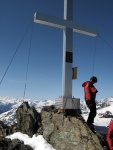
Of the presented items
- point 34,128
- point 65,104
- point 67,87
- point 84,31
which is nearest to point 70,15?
point 84,31

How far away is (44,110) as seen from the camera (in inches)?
575

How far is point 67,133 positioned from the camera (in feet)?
40.3

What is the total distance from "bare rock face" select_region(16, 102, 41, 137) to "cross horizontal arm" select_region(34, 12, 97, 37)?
518 centimetres

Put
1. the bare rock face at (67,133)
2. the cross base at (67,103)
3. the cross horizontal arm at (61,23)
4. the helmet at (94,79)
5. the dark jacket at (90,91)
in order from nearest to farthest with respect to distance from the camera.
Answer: the bare rock face at (67,133) → the dark jacket at (90,91) → the helmet at (94,79) → the cross horizontal arm at (61,23) → the cross base at (67,103)

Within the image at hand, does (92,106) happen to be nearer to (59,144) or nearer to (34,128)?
(59,144)

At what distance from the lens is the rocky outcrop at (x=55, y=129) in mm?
11395

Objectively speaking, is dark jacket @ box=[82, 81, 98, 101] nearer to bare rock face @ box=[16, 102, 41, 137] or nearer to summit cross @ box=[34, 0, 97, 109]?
summit cross @ box=[34, 0, 97, 109]

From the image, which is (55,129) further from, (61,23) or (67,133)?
(61,23)

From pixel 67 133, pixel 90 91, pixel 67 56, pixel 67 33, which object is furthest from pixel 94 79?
pixel 67 33

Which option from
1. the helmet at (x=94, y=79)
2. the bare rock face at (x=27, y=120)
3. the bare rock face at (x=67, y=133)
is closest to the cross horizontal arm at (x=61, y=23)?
the helmet at (x=94, y=79)

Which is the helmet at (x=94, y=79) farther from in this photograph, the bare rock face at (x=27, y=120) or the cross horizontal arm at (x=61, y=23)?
the bare rock face at (x=27, y=120)

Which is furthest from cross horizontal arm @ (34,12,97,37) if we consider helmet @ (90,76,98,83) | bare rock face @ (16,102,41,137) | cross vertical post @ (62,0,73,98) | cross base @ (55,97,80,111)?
bare rock face @ (16,102,41,137)

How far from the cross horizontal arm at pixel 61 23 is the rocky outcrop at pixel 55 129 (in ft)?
16.1

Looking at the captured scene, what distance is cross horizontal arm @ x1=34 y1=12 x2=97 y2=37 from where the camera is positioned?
1427cm
